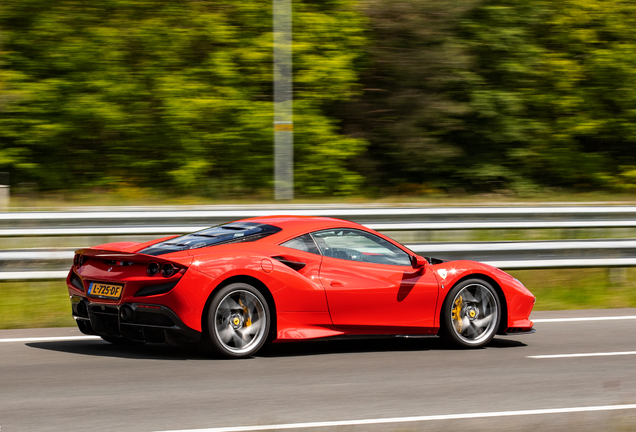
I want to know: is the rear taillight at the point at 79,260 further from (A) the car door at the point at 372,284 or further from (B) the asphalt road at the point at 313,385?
(A) the car door at the point at 372,284

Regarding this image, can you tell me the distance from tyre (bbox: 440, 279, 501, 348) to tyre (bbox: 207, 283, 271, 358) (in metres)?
1.82

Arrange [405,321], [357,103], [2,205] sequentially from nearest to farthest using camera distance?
[405,321] → [2,205] → [357,103]

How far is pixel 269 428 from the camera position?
4.86m

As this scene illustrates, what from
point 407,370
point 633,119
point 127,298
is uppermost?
point 633,119

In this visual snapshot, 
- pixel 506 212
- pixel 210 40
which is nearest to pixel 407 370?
pixel 506 212

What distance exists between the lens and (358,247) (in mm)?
7492

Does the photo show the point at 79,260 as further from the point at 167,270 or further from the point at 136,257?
the point at 167,270

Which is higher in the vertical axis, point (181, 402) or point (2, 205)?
point (2, 205)

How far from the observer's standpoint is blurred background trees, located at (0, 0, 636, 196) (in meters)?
19.1

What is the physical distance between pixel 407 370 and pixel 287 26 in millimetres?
12930

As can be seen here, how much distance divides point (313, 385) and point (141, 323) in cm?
151

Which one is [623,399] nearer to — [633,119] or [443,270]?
[443,270]

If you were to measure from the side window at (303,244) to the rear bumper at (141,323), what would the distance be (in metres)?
1.15

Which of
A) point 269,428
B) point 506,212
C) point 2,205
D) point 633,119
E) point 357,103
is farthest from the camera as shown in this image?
point 633,119
